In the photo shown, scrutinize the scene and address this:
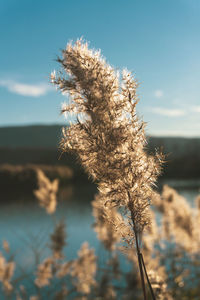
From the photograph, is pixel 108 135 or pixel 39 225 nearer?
pixel 108 135

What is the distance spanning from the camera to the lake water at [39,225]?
48.5ft

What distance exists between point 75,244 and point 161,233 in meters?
9.64

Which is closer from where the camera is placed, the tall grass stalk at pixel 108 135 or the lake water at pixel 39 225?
the tall grass stalk at pixel 108 135

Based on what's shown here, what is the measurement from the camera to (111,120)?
5.45 feet

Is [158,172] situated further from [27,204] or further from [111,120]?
[27,204]

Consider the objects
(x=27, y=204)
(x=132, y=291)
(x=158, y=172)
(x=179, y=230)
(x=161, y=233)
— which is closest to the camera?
(x=158, y=172)

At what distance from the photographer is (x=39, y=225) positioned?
21703mm

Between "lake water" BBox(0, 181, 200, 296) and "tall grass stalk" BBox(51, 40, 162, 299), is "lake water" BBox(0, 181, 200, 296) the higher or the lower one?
the lower one

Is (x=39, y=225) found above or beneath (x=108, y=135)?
beneath

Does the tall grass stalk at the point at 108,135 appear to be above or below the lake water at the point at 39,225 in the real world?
above

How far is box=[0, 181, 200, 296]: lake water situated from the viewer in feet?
48.5

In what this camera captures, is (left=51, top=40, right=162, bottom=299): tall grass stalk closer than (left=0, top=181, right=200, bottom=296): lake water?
Yes

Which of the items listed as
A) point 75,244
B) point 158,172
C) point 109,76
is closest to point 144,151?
point 158,172

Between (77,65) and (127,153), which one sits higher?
(77,65)
